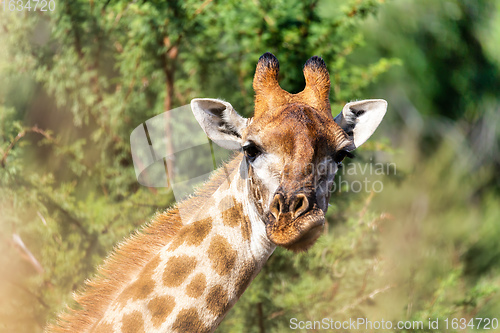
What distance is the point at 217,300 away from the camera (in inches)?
133

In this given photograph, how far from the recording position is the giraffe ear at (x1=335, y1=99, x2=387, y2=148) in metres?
3.80

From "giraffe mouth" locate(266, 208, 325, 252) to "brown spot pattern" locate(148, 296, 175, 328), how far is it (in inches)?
36.8

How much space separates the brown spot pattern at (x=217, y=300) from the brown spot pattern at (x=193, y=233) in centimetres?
36

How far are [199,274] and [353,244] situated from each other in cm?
429

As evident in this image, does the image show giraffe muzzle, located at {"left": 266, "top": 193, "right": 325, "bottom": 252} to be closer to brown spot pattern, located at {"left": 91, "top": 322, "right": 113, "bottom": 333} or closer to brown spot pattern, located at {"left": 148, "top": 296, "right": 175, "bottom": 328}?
brown spot pattern, located at {"left": 148, "top": 296, "right": 175, "bottom": 328}

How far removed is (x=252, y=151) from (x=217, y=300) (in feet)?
3.65

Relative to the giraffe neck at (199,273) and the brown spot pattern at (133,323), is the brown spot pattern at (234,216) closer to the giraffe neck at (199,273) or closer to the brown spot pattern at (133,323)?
the giraffe neck at (199,273)

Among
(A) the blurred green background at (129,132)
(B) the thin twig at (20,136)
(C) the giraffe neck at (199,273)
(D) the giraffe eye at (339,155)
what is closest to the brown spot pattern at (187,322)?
(C) the giraffe neck at (199,273)

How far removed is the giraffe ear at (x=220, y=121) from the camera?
3.54 metres

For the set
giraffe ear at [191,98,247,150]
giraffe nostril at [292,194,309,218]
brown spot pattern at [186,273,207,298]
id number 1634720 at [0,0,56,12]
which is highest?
id number 1634720 at [0,0,56,12]

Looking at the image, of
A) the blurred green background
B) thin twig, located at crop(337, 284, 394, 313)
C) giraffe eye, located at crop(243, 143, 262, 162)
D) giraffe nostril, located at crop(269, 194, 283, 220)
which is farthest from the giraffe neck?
thin twig, located at crop(337, 284, 394, 313)

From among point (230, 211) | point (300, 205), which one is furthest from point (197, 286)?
point (300, 205)

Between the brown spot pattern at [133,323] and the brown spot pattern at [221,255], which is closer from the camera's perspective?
the brown spot pattern at [133,323]

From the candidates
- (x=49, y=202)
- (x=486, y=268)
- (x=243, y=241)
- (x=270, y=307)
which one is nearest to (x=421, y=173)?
(x=486, y=268)
